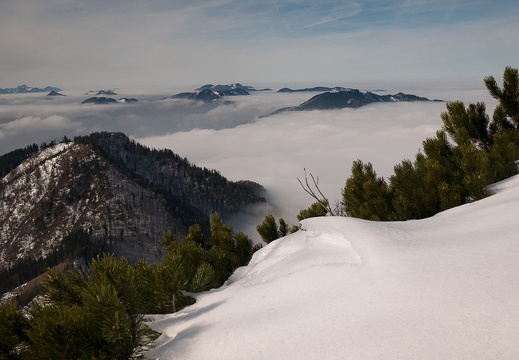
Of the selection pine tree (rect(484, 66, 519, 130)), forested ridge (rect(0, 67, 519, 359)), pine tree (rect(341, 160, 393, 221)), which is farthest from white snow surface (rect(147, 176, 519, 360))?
pine tree (rect(484, 66, 519, 130))

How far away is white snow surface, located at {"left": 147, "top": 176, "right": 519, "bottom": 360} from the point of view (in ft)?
7.79

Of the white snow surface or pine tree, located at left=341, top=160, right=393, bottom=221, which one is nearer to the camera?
the white snow surface

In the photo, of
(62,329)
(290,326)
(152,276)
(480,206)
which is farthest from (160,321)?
(480,206)

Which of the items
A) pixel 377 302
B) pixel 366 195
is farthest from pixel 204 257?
pixel 377 302

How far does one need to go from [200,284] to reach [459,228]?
3.48m

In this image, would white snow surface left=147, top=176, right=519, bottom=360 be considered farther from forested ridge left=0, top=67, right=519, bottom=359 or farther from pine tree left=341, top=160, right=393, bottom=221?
pine tree left=341, top=160, right=393, bottom=221

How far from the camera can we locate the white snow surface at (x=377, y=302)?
7.79 feet

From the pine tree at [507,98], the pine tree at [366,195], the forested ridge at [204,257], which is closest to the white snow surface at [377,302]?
the forested ridge at [204,257]

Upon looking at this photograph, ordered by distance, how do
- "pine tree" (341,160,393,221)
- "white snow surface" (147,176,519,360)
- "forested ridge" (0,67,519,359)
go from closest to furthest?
"white snow surface" (147,176,519,360) < "forested ridge" (0,67,519,359) < "pine tree" (341,160,393,221)

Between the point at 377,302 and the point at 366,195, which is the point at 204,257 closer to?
the point at 366,195

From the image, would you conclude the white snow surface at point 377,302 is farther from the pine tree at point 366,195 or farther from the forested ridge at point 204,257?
the pine tree at point 366,195

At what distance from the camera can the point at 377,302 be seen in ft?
9.28

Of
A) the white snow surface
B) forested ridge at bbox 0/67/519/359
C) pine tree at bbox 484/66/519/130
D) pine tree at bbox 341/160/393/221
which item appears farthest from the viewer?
pine tree at bbox 484/66/519/130

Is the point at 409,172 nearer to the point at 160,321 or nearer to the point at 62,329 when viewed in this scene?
the point at 160,321
